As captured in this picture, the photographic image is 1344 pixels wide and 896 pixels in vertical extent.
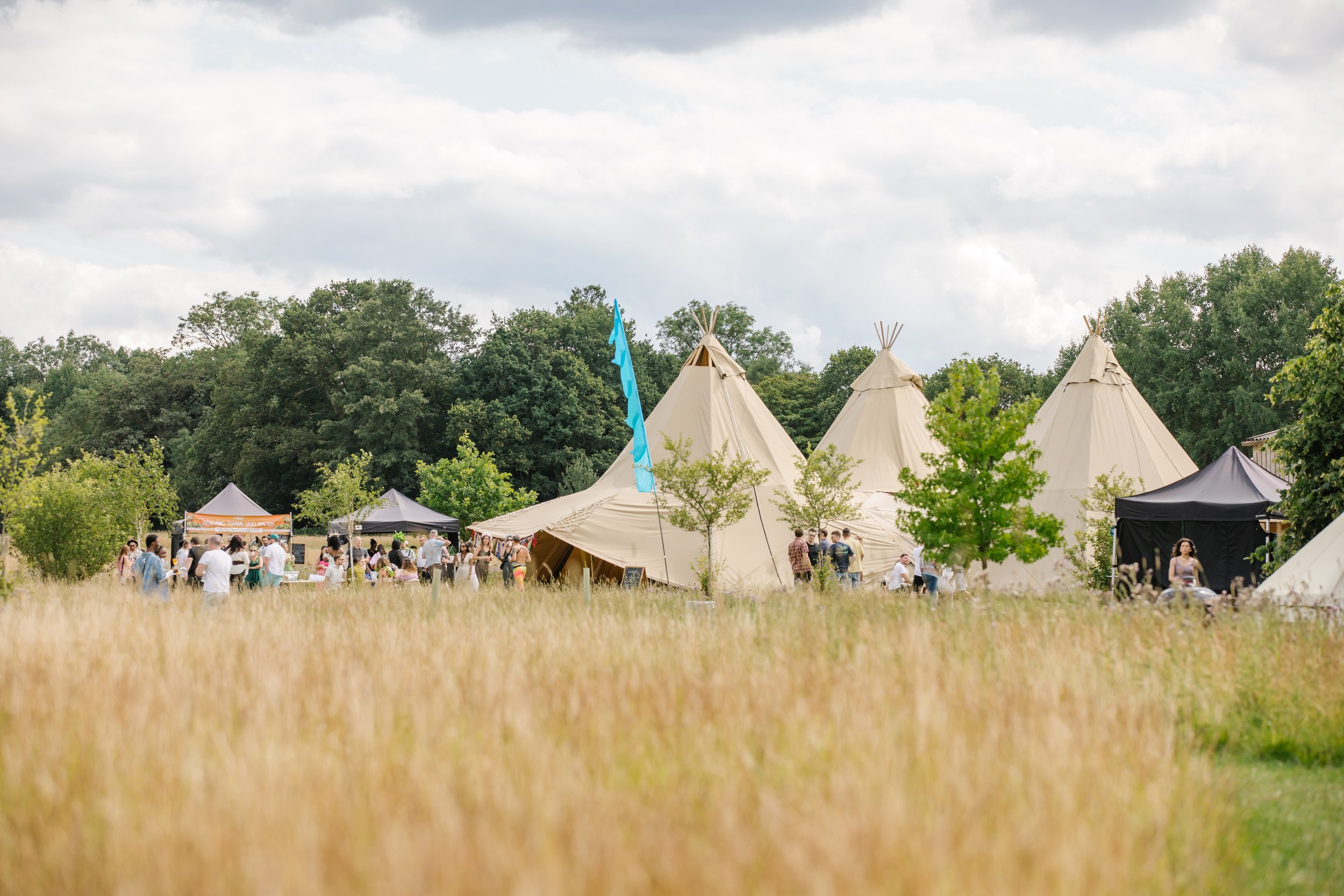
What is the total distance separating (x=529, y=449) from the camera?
47.1 m

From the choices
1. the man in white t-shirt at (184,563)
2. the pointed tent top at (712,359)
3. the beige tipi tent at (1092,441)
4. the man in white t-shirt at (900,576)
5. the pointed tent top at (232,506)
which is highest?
the pointed tent top at (712,359)

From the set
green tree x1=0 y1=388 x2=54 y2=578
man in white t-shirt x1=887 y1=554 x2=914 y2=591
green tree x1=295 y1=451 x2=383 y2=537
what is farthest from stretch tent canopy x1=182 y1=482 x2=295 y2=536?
man in white t-shirt x1=887 y1=554 x2=914 y2=591

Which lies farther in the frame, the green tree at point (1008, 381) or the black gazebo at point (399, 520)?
the green tree at point (1008, 381)

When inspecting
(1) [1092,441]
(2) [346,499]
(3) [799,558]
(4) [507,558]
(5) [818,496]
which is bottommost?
(4) [507,558]

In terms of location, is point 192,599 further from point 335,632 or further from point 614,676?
point 614,676

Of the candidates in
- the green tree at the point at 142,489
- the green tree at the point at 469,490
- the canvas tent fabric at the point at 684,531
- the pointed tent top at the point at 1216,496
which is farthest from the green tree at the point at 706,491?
the green tree at the point at 469,490

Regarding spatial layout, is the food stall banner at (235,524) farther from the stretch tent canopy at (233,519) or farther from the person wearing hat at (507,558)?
the person wearing hat at (507,558)

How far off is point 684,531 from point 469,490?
18.7 metres

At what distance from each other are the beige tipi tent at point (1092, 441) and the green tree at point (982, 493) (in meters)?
7.74

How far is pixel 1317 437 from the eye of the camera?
1237 centimetres

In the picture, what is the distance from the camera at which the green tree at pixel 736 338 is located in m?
65.0

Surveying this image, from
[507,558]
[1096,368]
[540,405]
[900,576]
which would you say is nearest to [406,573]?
[507,558]

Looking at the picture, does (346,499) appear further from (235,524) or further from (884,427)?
(884,427)

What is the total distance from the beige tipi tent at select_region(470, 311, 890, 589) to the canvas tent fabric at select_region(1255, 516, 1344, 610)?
399 inches
